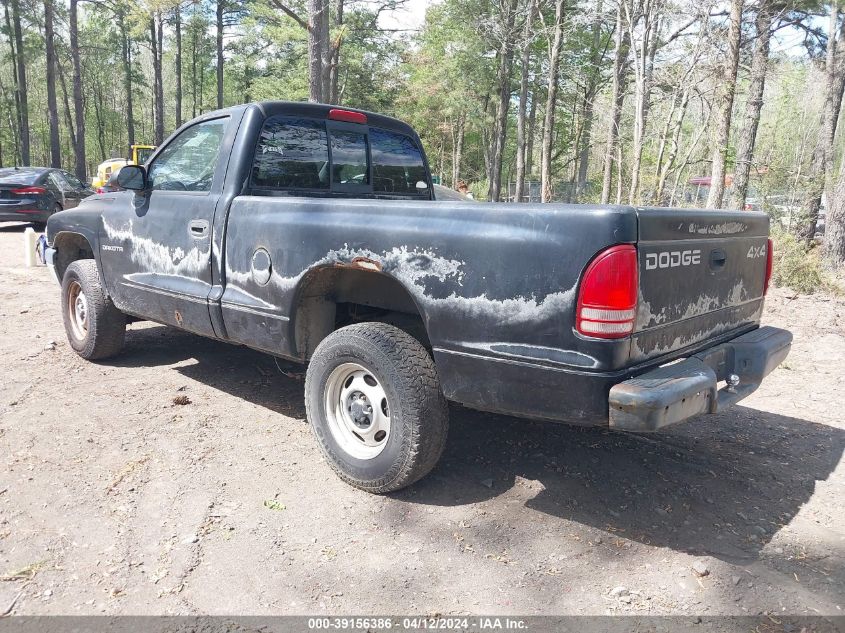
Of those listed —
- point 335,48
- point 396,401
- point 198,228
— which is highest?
point 335,48

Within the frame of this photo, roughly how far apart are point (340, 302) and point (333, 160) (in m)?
1.18

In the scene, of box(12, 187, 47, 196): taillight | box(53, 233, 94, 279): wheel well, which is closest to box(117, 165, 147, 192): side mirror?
box(53, 233, 94, 279): wheel well

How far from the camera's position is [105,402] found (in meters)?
4.56

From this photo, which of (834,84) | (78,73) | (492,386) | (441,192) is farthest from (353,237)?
(78,73)

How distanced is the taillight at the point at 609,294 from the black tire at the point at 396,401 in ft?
2.86

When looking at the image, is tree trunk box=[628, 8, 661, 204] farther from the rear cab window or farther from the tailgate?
the tailgate

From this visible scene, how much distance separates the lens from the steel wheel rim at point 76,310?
5555 mm

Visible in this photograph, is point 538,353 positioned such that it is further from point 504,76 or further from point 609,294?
point 504,76

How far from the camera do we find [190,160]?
14.8ft

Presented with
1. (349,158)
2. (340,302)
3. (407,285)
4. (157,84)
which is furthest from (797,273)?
(157,84)

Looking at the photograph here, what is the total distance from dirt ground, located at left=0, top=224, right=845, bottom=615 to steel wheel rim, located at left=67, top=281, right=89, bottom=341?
2.40 ft

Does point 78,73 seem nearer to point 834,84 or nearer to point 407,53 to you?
point 407,53

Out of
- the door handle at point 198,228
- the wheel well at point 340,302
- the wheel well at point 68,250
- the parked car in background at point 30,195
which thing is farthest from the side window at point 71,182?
the wheel well at point 340,302

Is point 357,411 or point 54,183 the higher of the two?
point 54,183
